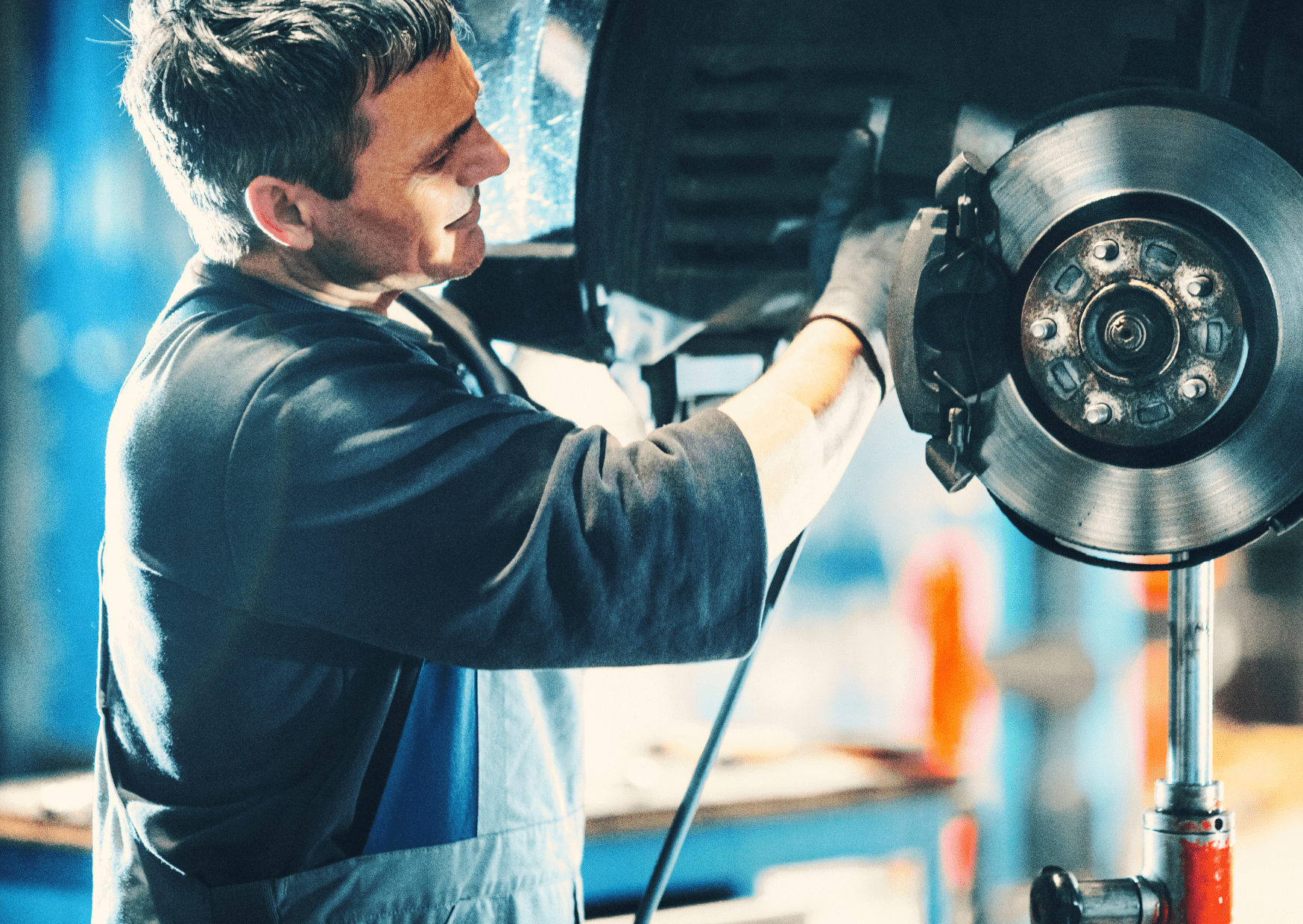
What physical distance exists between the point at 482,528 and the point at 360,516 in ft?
0.22

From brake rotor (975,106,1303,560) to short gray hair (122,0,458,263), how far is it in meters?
0.38

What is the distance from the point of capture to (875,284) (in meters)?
0.69

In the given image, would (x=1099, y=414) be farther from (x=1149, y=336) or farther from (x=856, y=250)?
(x=856, y=250)

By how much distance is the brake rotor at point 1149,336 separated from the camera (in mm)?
585

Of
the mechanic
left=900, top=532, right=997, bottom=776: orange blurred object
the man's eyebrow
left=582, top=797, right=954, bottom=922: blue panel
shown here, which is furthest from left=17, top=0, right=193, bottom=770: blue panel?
left=900, top=532, right=997, bottom=776: orange blurred object

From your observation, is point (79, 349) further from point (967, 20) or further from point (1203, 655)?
point (1203, 655)

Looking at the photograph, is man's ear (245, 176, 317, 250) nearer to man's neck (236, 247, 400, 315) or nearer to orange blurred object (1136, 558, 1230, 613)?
man's neck (236, 247, 400, 315)

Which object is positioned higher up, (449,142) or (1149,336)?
(449,142)

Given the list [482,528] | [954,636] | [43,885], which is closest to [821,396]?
[482,528]

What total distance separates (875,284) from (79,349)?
145 centimetres

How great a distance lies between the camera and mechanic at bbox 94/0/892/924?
0.57m

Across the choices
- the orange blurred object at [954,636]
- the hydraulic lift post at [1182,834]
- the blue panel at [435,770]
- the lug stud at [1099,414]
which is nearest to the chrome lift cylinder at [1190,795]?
the hydraulic lift post at [1182,834]

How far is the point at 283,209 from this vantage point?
686mm

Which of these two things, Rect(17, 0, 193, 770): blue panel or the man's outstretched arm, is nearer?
the man's outstretched arm
